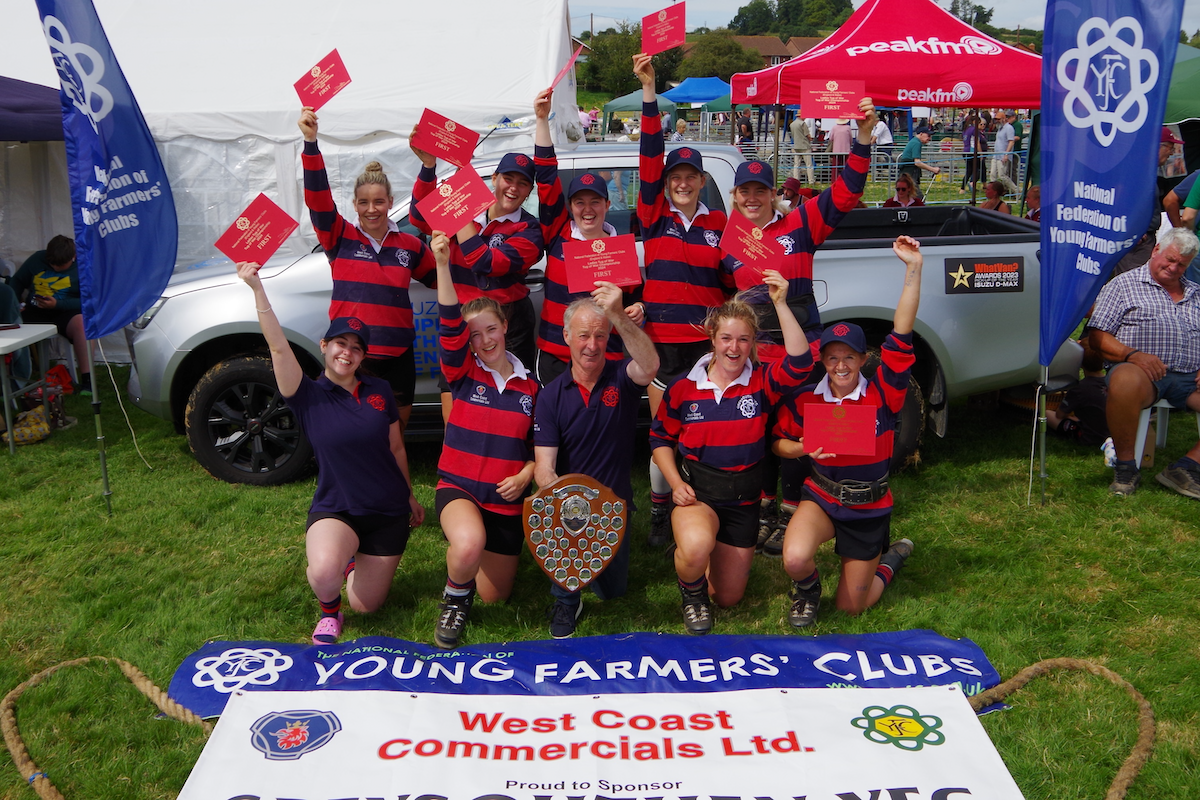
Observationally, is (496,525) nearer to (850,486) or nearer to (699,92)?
(850,486)

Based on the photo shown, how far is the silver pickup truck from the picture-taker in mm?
5305

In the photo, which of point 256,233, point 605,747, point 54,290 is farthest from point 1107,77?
point 54,290

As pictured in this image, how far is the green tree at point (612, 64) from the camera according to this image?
5441 centimetres

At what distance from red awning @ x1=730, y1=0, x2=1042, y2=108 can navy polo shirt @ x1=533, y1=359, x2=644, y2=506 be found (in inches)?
271

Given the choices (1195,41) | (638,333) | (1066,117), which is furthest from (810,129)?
(1195,41)

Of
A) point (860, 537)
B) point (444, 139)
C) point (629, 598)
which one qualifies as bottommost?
point (629, 598)

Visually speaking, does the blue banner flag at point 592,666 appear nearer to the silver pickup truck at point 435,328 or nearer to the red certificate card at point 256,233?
the red certificate card at point 256,233

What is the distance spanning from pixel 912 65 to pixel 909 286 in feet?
23.5

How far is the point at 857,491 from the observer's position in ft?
12.8

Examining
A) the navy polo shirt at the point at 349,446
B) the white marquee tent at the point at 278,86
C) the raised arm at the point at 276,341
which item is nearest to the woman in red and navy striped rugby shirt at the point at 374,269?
the navy polo shirt at the point at 349,446

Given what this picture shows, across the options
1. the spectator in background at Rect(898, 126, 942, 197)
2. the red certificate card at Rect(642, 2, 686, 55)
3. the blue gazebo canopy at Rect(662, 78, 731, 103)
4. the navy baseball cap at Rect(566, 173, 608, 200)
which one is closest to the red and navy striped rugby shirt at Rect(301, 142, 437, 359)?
the navy baseball cap at Rect(566, 173, 608, 200)

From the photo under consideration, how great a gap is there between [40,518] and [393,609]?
2.46 metres

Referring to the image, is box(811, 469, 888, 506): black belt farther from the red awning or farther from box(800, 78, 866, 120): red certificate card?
the red awning

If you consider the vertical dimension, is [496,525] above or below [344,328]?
below
